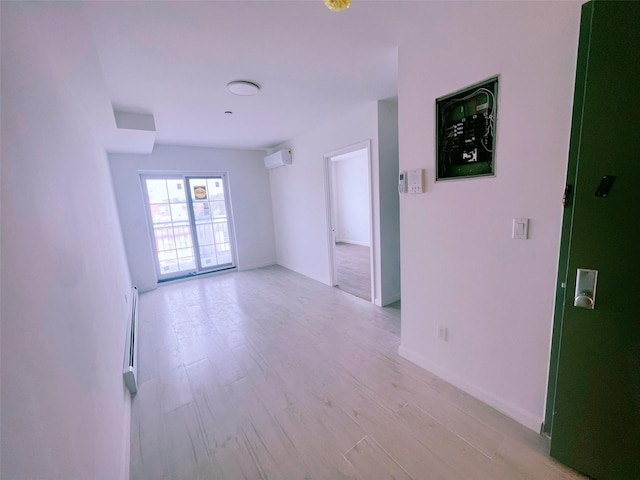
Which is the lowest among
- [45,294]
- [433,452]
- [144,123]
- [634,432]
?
[433,452]

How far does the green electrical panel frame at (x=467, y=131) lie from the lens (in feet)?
5.09

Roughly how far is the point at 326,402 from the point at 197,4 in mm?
2603

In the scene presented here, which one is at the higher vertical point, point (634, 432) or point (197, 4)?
point (197, 4)

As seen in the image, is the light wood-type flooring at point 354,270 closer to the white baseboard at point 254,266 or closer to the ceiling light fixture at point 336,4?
the white baseboard at point 254,266

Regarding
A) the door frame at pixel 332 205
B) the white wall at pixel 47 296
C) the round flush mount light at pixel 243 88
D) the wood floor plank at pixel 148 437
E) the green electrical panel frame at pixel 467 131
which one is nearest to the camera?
the white wall at pixel 47 296

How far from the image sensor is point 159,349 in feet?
8.67

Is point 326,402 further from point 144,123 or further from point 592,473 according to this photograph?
point 144,123

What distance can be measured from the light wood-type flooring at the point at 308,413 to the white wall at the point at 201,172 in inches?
77.5

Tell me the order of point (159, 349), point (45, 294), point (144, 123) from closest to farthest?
point (45, 294)
point (159, 349)
point (144, 123)

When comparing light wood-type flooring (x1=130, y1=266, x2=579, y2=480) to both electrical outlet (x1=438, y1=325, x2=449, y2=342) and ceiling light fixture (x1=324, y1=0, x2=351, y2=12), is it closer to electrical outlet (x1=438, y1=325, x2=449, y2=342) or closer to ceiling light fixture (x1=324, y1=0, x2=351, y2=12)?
electrical outlet (x1=438, y1=325, x2=449, y2=342)

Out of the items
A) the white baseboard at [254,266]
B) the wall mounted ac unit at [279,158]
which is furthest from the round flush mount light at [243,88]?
the white baseboard at [254,266]

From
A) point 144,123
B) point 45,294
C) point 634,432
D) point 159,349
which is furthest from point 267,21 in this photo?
point 159,349

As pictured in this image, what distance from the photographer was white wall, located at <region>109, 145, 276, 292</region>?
4.30 metres

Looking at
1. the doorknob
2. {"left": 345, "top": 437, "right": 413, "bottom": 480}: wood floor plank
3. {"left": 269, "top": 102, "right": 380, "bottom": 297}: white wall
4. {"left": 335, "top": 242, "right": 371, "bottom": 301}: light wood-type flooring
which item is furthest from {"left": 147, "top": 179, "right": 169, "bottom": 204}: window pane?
the doorknob
